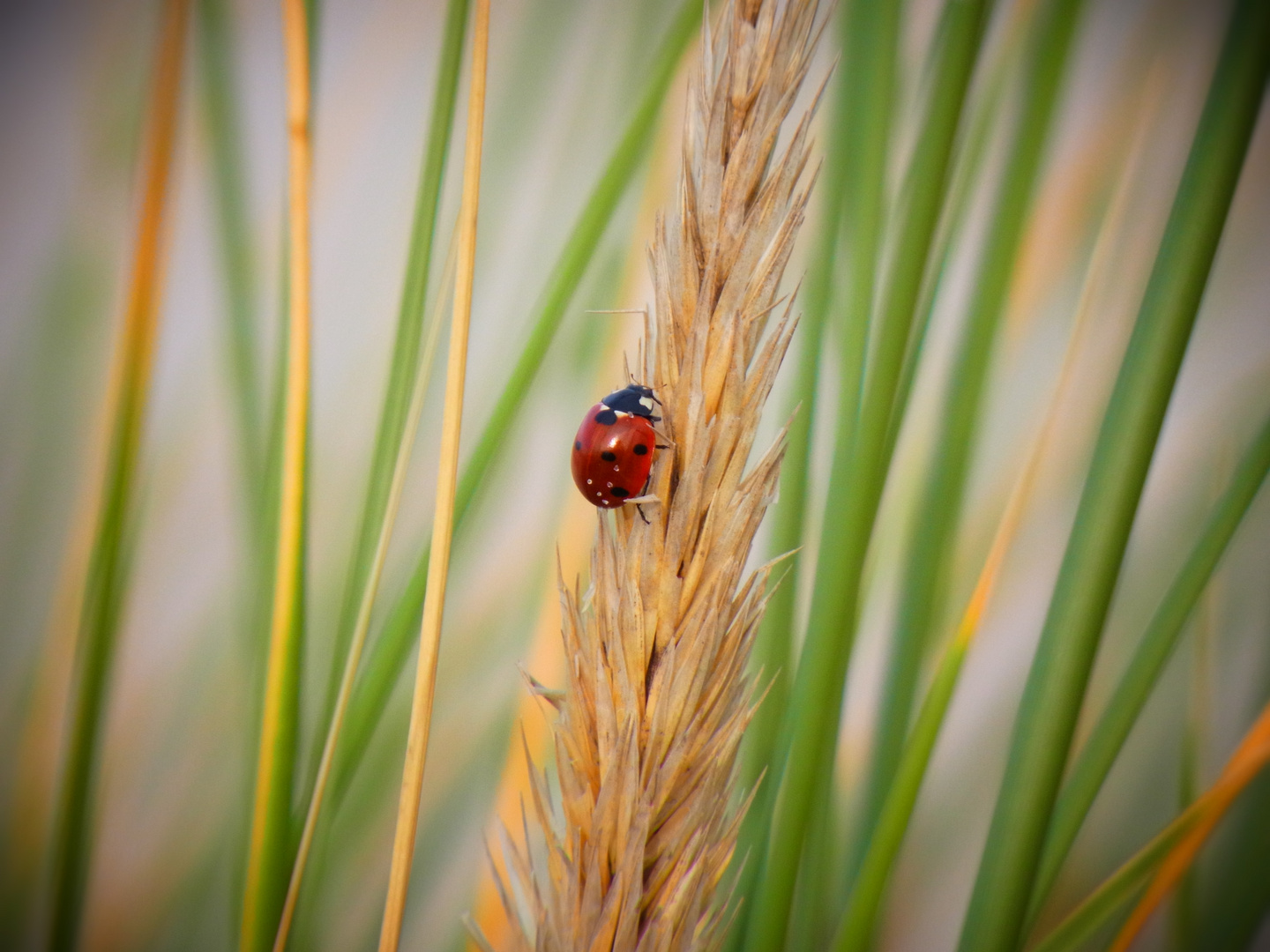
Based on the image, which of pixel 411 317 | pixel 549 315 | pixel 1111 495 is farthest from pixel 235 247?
pixel 1111 495

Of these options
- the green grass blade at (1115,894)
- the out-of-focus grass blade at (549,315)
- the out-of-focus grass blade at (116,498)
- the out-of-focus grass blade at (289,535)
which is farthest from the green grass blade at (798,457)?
the out-of-focus grass blade at (116,498)

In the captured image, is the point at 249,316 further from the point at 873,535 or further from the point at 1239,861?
the point at 1239,861

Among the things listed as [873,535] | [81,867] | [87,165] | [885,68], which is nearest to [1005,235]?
[885,68]

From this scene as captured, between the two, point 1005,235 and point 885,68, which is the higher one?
point 885,68

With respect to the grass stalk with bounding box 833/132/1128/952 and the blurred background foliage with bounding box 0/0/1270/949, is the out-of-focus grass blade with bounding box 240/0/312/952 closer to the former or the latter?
the blurred background foliage with bounding box 0/0/1270/949

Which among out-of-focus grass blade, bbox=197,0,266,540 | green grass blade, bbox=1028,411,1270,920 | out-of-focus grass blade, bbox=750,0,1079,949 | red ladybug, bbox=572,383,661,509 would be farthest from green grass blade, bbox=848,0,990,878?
out-of-focus grass blade, bbox=197,0,266,540
